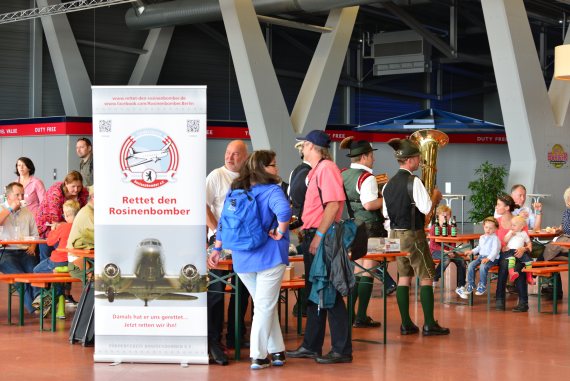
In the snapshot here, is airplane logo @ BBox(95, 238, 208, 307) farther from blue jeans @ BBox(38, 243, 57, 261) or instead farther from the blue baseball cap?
blue jeans @ BBox(38, 243, 57, 261)

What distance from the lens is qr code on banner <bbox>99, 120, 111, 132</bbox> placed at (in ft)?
22.9

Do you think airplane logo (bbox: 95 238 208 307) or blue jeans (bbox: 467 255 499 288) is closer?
airplane logo (bbox: 95 238 208 307)

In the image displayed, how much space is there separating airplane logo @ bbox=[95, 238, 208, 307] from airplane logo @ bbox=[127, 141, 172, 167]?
54 centimetres

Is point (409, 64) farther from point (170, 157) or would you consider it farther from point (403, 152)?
point (170, 157)

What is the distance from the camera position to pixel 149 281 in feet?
22.9

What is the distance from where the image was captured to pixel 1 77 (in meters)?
23.4

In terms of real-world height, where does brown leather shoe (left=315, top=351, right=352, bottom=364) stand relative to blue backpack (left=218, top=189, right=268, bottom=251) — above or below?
below

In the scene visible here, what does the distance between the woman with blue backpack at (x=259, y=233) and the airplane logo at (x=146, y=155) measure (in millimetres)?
555

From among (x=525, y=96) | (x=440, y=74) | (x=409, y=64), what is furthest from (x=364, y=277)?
(x=440, y=74)

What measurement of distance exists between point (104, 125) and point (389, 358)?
103 inches

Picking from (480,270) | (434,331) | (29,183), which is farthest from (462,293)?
(29,183)

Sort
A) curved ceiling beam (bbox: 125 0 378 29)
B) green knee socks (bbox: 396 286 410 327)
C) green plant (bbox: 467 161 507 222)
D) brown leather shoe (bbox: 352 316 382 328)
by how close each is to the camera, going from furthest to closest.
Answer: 1. curved ceiling beam (bbox: 125 0 378 29)
2. green plant (bbox: 467 161 507 222)
3. brown leather shoe (bbox: 352 316 382 328)
4. green knee socks (bbox: 396 286 410 327)

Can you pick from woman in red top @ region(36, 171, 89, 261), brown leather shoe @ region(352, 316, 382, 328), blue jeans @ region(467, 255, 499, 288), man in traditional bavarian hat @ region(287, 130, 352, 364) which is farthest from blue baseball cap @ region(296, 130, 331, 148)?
blue jeans @ region(467, 255, 499, 288)

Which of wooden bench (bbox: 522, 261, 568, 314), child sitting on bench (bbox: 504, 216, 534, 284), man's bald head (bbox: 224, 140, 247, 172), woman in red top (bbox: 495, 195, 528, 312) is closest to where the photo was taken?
man's bald head (bbox: 224, 140, 247, 172)
